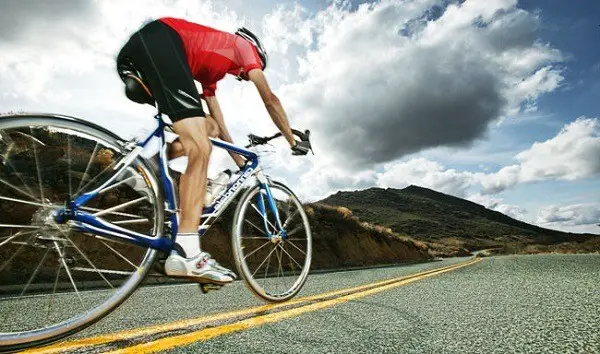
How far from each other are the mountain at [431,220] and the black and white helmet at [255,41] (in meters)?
108

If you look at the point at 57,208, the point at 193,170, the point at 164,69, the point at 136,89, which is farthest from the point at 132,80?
the point at 57,208

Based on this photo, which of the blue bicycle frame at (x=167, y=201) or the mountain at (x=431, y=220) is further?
the mountain at (x=431, y=220)

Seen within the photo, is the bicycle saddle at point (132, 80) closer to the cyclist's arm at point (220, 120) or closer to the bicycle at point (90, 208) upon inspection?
the bicycle at point (90, 208)

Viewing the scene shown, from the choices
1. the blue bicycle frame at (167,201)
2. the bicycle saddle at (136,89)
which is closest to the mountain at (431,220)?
the blue bicycle frame at (167,201)

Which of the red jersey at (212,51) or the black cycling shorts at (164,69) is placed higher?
the red jersey at (212,51)

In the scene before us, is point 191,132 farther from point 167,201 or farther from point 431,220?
point 431,220

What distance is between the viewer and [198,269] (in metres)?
2.51

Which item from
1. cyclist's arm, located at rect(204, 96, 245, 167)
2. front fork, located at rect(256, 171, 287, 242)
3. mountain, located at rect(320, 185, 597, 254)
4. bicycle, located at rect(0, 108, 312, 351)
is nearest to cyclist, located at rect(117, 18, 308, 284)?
bicycle, located at rect(0, 108, 312, 351)

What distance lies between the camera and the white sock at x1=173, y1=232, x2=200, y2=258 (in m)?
2.50

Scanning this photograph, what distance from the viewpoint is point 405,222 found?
127688 mm

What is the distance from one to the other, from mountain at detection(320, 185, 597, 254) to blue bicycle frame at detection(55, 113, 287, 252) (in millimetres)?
107528

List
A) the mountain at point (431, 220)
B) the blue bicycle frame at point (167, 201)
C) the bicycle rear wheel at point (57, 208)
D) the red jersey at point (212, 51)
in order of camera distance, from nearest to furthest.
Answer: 1. the bicycle rear wheel at point (57, 208)
2. the blue bicycle frame at point (167, 201)
3. the red jersey at point (212, 51)
4. the mountain at point (431, 220)

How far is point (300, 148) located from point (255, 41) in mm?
1004

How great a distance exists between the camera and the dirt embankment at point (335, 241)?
1212cm
